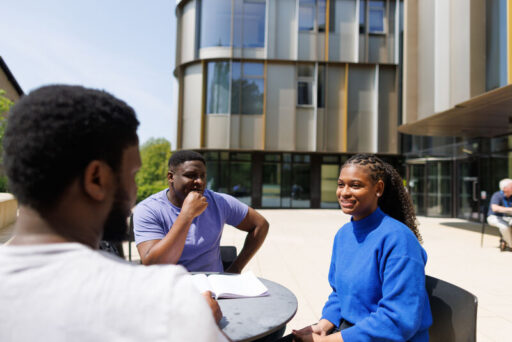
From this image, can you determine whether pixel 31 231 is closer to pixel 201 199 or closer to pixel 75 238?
pixel 75 238

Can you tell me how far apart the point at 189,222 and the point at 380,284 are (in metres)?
1.20

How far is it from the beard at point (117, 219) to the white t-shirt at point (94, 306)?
0.18 metres

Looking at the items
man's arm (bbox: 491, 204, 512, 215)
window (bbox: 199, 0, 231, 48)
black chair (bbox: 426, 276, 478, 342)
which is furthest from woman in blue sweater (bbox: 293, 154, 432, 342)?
window (bbox: 199, 0, 231, 48)

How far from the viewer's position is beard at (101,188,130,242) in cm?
91

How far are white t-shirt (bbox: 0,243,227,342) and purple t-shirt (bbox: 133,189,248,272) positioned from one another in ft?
6.63

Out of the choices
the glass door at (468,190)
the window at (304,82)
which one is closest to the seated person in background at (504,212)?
the glass door at (468,190)

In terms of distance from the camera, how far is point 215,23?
1925 cm

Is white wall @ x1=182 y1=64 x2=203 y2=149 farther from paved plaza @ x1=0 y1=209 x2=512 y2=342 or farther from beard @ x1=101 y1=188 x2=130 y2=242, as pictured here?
beard @ x1=101 y1=188 x2=130 y2=242

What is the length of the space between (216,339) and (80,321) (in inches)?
Answer: 10.2

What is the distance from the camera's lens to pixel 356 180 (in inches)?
87.7

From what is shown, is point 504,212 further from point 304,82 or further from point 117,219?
point 304,82

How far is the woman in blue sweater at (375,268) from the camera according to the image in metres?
1.76

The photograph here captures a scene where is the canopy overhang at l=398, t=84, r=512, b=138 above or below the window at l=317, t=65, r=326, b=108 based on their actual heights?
below

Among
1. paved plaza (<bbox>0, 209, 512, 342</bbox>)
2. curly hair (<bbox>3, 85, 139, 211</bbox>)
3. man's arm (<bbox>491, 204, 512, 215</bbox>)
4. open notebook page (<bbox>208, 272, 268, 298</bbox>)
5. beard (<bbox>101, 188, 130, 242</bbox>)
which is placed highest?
curly hair (<bbox>3, 85, 139, 211</bbox>)
